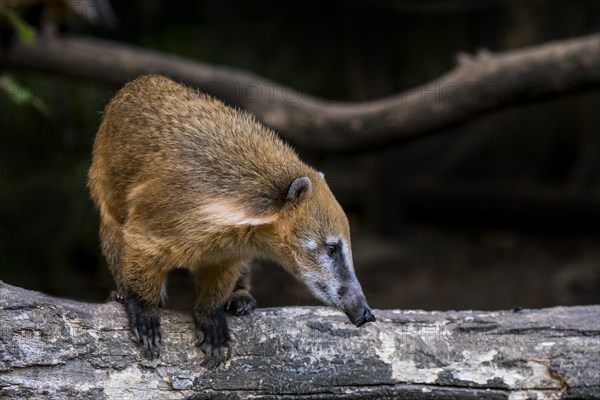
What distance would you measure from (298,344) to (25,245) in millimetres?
5333

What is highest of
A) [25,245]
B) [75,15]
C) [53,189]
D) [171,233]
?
[75,15]

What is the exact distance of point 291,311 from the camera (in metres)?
4.24

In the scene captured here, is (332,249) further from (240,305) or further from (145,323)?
(145,323)

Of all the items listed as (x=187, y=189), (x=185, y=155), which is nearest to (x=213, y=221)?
(x=187, y=189)

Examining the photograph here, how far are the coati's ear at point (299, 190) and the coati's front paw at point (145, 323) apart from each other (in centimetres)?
82

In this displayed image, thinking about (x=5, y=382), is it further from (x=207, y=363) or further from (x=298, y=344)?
(x=298, y=344)

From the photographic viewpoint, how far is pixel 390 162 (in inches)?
397

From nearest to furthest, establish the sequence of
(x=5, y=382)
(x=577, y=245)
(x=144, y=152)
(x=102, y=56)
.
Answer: (x=5, y=382), (x=144, y=152), (x=102, y=56), (x=577, y=245)

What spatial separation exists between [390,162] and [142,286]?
6.22 metres

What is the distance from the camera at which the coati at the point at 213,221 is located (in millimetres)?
4113

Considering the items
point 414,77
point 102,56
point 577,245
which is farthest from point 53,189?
point 577,245

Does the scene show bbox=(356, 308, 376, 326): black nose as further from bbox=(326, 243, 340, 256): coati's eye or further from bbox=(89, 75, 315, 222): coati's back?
bbox=(89, 75, 315, 222): coati's back

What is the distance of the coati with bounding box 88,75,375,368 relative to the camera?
4.11 metres

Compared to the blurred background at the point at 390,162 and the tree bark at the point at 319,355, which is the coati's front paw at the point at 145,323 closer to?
the tree bark at the point at 319,355
